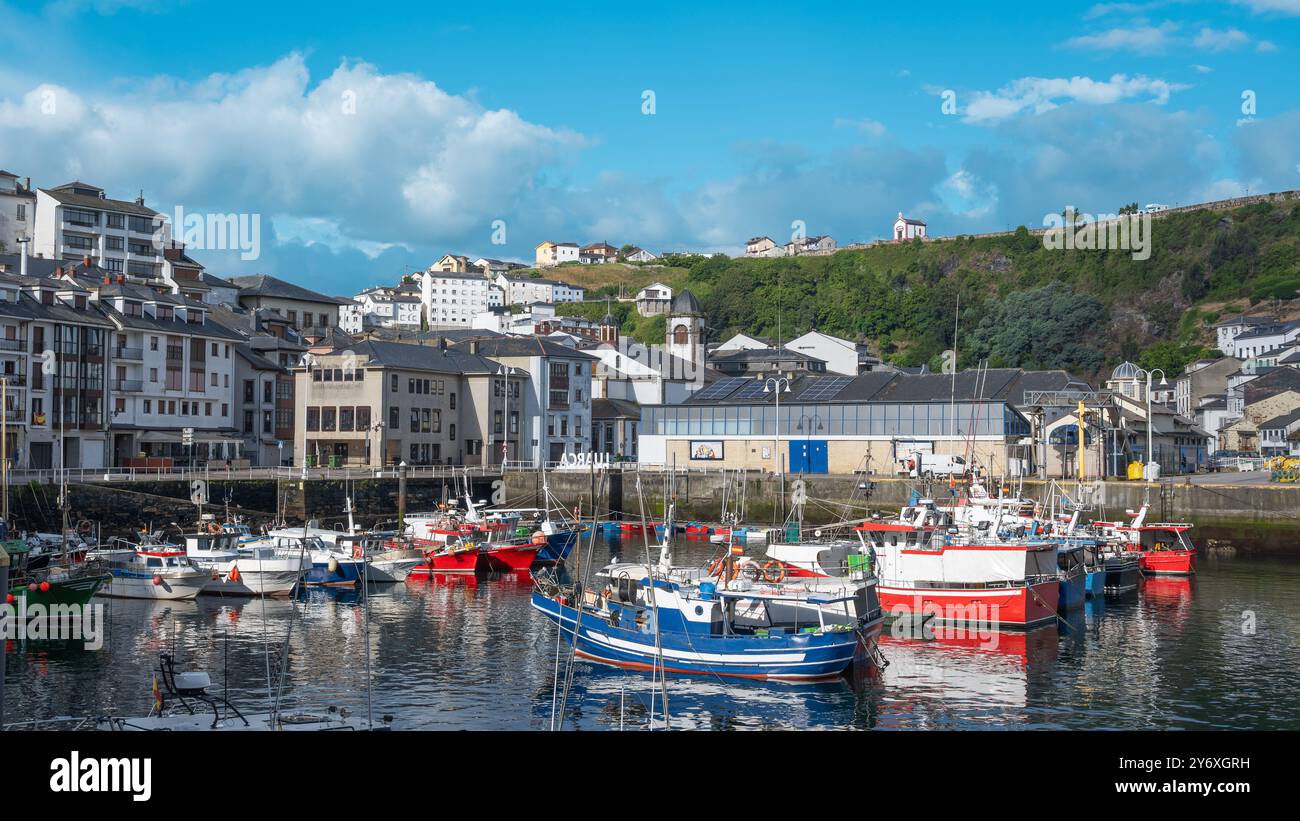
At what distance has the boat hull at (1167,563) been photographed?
5584cm

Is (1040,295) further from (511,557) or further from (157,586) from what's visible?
(157,586)

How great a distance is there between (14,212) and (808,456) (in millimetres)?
79003

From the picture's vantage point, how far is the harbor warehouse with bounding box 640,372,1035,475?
80312 millimetres

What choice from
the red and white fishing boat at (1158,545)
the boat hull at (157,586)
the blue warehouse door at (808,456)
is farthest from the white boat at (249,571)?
the blue warehouse door at (808,456)

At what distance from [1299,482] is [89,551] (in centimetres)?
6458

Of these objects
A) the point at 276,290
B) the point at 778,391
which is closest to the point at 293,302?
the point at 276,290

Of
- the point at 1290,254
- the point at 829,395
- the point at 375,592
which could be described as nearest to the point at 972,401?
the point at 829,395

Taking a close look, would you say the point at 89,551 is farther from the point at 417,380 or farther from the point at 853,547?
the point at 417,380

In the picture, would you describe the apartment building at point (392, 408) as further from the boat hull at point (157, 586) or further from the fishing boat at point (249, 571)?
the boat hull at point (157, 586)

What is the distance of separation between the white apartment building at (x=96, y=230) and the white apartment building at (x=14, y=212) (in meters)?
0.69

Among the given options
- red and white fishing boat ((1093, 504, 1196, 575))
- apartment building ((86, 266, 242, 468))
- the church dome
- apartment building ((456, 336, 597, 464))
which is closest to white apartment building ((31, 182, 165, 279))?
apartment building ((86, 266, 242, 468))

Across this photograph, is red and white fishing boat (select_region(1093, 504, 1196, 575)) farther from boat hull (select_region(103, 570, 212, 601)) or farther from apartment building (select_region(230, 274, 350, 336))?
apartment building (select_region(230, 274, 350, 336))

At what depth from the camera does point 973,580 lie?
41875mm
